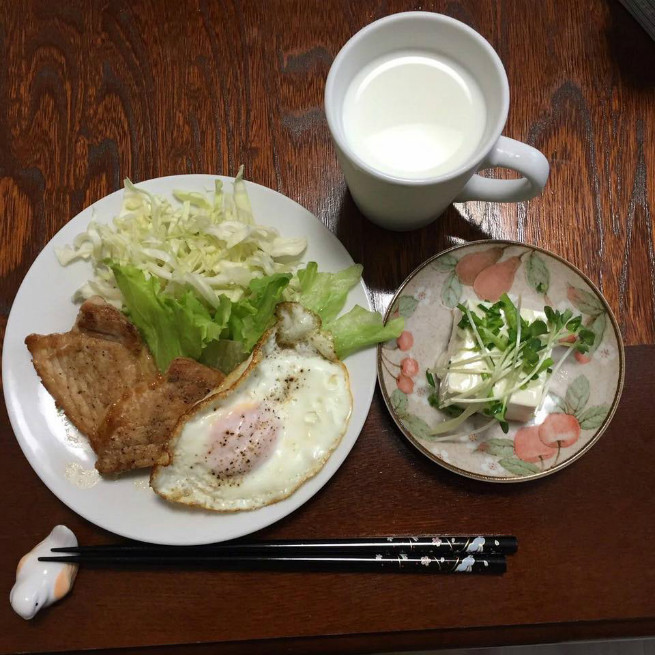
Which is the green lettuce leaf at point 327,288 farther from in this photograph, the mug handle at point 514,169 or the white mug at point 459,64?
the mug handle at point 514,169

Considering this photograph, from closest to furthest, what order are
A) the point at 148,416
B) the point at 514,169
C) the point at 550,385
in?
the point at 514,169, the point at 148,416, the point at 550,385

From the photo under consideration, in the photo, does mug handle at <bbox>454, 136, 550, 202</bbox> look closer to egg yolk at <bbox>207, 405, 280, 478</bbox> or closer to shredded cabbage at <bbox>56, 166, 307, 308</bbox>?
shredded cabbage at <bbox>56, 166, 307, 308</bbox>

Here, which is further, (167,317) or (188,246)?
(188,246)

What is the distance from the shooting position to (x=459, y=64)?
145 cm

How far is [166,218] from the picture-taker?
168 centimetres

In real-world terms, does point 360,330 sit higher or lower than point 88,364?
higher

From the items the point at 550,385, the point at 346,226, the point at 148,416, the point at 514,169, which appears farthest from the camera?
the point at 346,226

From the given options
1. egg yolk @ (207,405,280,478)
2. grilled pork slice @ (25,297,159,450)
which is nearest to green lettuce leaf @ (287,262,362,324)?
egg yolk @ (207,405,280,478)

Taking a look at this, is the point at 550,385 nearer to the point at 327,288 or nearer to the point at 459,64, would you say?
the point at 327,288

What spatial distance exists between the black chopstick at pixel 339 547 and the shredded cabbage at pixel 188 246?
2.17 ft

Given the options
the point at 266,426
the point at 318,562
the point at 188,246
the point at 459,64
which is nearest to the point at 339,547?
the point at 318,562

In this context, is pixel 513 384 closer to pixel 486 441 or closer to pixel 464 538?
pixel 486 441

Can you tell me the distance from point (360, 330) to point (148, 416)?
0.60 m

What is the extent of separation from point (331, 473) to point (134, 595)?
0.64m
